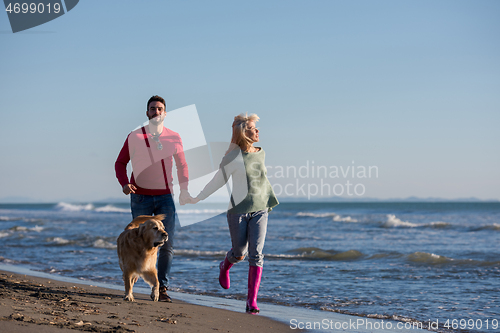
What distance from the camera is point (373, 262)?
923cm

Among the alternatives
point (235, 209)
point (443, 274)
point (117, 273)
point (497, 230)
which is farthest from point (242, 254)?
point (497, 230)

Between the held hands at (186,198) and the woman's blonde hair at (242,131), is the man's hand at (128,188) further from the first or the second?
the woman's blonde hair at (242,131)

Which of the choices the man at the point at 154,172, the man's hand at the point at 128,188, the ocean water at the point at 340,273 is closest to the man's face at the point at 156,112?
the man at the point at 154,172

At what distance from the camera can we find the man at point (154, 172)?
4.55 m

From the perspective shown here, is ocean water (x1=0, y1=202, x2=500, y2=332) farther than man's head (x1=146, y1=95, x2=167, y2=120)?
Yes

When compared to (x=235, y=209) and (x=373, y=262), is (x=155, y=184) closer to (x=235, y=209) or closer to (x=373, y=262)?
(x=235, y=209)

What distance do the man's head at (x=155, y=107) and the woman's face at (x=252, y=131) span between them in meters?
0.97

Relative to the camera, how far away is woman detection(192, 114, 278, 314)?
430 cm

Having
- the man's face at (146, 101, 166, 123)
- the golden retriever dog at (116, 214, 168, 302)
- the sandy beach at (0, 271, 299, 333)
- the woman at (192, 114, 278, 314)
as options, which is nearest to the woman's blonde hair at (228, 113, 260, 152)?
the woman at (192, 114, 278, 314)

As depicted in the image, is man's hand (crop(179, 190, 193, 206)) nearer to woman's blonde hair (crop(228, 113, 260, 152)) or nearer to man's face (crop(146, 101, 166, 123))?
woman's blonde hair (crop(228, 113, 260, 152))

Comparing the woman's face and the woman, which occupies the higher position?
the woman's face

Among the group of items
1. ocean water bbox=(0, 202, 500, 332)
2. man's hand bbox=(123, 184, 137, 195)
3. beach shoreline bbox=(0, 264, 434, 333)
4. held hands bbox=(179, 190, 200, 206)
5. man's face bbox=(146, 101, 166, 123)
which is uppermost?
man's face bbox=(146, 101, 166, 123)

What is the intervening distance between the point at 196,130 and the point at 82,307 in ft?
8.62

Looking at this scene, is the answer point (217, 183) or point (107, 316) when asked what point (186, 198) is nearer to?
point (217, 183)
